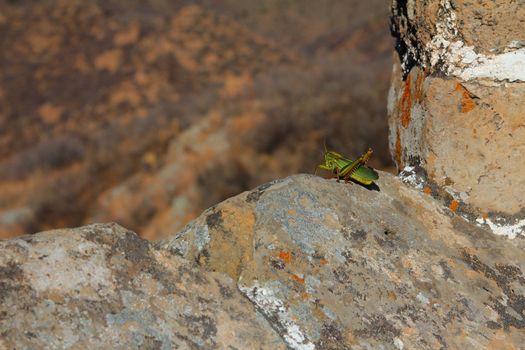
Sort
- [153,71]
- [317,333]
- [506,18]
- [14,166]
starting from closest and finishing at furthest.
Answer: [317,333], [506,18], [14,166], [153,71]

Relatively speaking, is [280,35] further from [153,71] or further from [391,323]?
[391,323]

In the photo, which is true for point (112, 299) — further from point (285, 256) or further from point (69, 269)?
point (285, 256)

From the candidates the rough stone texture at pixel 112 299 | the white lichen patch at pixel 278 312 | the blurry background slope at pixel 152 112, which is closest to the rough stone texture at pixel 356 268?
the white lichen patch at pixel 278 312

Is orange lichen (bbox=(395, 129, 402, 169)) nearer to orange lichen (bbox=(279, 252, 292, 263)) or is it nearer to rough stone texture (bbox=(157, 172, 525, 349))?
rough stone texture (bbox=(157, 172, 525, 349))

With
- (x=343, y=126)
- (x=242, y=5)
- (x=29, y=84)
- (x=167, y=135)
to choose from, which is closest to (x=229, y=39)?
(x=29, y=84)

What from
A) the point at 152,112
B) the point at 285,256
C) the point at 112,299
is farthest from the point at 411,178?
the point at 152,112
